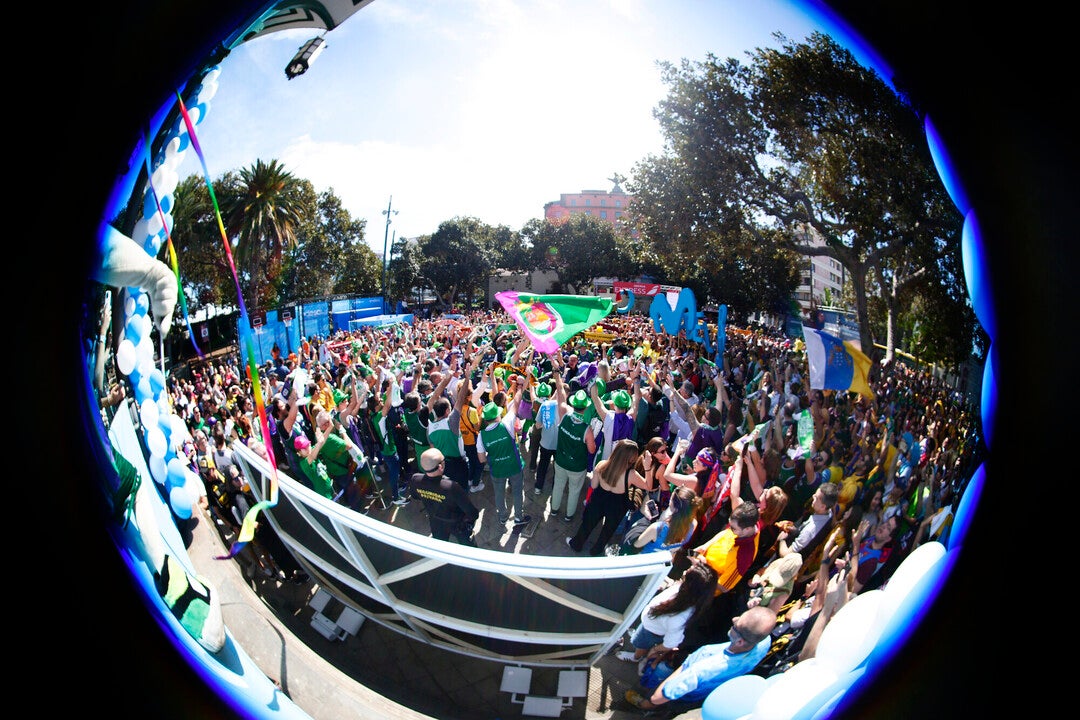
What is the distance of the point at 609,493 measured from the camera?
10.7ft

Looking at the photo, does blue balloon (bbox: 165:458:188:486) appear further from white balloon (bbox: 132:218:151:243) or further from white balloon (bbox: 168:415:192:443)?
white balloon (bbox: 132:218:151:243)

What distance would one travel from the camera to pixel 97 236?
1.66 metres

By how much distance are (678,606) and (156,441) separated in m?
2.68

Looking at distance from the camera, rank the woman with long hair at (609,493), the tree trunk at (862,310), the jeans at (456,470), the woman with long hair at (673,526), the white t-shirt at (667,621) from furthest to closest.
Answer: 1. the jeans at (456,470)
2. the woman with long hair at (609,493)
3. the woman with long hair at (673,526)
4. the tree trunk at (862,310)
5. the white t-shirt at (667,621)

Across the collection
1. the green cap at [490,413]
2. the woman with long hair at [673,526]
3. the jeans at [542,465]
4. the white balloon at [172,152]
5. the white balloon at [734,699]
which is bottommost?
the white balloon at [734,699]

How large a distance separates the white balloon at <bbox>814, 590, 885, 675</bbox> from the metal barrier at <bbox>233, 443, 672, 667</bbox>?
879 mm

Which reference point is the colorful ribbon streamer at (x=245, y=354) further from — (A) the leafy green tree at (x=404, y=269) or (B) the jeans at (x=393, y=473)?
(B) the jeans at (x=393, y=473)

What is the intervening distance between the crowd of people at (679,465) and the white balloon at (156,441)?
367 millimetres

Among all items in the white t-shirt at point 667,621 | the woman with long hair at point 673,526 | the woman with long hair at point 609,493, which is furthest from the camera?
the woman with long hair at point 609,493

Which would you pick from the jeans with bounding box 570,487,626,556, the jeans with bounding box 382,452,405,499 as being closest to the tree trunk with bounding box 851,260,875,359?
the jeans with bounding box 570,487,626,556

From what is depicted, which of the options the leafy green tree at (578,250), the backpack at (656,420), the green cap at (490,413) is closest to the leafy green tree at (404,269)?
the leafy green tree at (578,250)

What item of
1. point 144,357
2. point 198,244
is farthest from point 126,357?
point 198,244

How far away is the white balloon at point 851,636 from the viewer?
1842 millimetres

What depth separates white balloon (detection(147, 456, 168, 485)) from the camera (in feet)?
6.01
